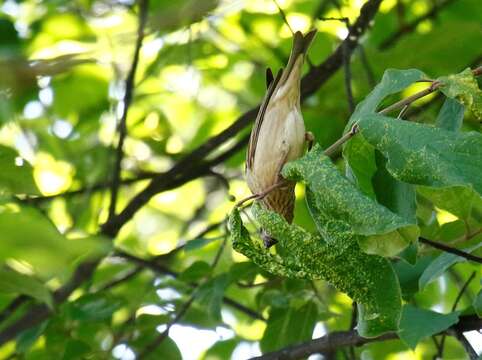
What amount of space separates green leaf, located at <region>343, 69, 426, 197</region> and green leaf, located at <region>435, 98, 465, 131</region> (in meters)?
0.18

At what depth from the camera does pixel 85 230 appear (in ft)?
15.2

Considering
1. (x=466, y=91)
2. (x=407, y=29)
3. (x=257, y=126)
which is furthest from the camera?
(x=407, y=29)

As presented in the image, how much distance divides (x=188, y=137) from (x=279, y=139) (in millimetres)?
3370

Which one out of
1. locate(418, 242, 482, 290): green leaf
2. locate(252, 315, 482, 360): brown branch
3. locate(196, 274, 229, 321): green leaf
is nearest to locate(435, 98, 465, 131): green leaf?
locate(418, 242, 482, 290): green leaf

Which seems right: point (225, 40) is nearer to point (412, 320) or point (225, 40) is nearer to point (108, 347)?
point (108, 347)

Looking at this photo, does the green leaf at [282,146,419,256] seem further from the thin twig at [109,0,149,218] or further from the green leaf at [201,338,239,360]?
the green leaf at [201,338,239,360]

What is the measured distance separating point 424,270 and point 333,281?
38.7 inches

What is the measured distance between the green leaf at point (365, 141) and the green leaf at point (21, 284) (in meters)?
0.74

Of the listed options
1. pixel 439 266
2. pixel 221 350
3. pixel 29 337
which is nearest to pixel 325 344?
pixel 439 266

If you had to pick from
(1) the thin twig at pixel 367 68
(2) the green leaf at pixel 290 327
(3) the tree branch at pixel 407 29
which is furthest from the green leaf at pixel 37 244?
(3) the tree branch at pixel 407 29

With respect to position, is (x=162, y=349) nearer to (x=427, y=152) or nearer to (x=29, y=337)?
(x=29, y=337)

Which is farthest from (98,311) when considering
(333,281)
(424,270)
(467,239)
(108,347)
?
(333,281)

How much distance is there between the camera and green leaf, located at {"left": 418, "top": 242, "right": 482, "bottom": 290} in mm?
2520

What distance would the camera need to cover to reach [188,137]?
564 cm
